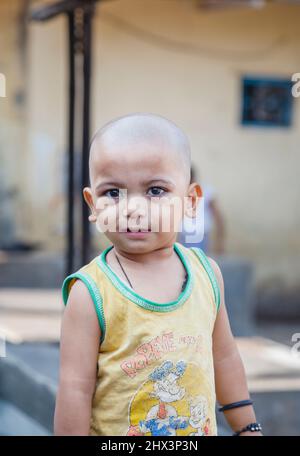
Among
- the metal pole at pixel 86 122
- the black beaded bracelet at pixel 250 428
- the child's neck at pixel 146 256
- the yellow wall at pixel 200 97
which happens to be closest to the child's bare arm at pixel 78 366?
the child's neck at pixel 146 256

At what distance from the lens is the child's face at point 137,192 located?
167cm

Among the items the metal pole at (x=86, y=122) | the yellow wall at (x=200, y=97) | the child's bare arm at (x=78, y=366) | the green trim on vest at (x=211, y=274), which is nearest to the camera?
the child's bare arm at (x=78, y=366)

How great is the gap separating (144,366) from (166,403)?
0.09 meters

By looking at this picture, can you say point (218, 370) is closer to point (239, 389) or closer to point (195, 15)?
point (239, 389)

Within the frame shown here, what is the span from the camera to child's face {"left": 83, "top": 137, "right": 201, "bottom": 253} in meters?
1.67

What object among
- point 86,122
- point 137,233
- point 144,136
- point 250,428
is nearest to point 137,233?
point 137,233

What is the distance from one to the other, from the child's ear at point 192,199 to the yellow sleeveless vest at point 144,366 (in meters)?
0.22

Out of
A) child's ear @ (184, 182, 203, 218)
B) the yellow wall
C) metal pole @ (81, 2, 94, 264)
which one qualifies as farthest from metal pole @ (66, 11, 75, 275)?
the yellow wall

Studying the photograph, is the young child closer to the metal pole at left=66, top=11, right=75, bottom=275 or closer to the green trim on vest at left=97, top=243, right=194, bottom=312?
the green trim on vest at left=97, top=243, right=194, bottom=312

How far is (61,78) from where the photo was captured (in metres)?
9.06

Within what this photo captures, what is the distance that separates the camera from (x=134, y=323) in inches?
65.1

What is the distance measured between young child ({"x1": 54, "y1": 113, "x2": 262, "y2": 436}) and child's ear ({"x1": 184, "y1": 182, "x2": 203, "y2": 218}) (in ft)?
0.26

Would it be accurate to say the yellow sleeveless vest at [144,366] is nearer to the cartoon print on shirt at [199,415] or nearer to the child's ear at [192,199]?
the cartoon print on shirt at [199,415]

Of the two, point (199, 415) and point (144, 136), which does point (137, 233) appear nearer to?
point (144, 136)
